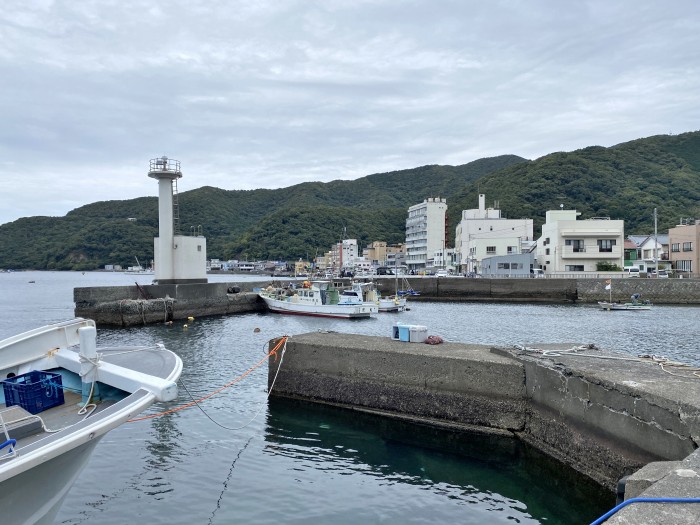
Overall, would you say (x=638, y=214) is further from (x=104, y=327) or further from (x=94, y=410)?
(x=94, y=410)

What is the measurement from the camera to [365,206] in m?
152

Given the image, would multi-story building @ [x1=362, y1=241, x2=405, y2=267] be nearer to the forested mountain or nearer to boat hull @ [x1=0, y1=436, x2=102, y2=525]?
the forested mountain

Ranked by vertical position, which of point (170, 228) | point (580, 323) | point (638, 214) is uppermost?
point (638, 214)

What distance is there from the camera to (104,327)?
27.8m

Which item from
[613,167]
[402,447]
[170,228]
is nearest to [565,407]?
[402,447]

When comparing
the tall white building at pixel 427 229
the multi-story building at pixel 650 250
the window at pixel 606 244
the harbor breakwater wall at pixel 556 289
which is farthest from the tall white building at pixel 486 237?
the harbor breakwater wall at pixel 556 289

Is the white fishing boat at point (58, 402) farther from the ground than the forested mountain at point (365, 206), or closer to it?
closer to it

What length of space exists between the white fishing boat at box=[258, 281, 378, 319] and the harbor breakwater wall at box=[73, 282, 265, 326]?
3776 mm

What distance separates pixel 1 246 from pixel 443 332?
14785cm

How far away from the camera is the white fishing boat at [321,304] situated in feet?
112

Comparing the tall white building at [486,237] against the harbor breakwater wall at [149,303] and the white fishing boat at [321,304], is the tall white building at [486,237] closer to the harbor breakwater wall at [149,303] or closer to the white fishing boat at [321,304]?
the white fishing boat at [321,304]

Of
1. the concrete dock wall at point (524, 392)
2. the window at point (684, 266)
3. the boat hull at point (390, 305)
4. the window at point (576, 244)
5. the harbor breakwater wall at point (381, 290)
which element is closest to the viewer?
the concrete dock wall at point (524, 392)

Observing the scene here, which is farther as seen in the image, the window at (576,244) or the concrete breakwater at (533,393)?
the window at (576,244)

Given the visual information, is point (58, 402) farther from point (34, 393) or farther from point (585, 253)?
point (585, 253)
